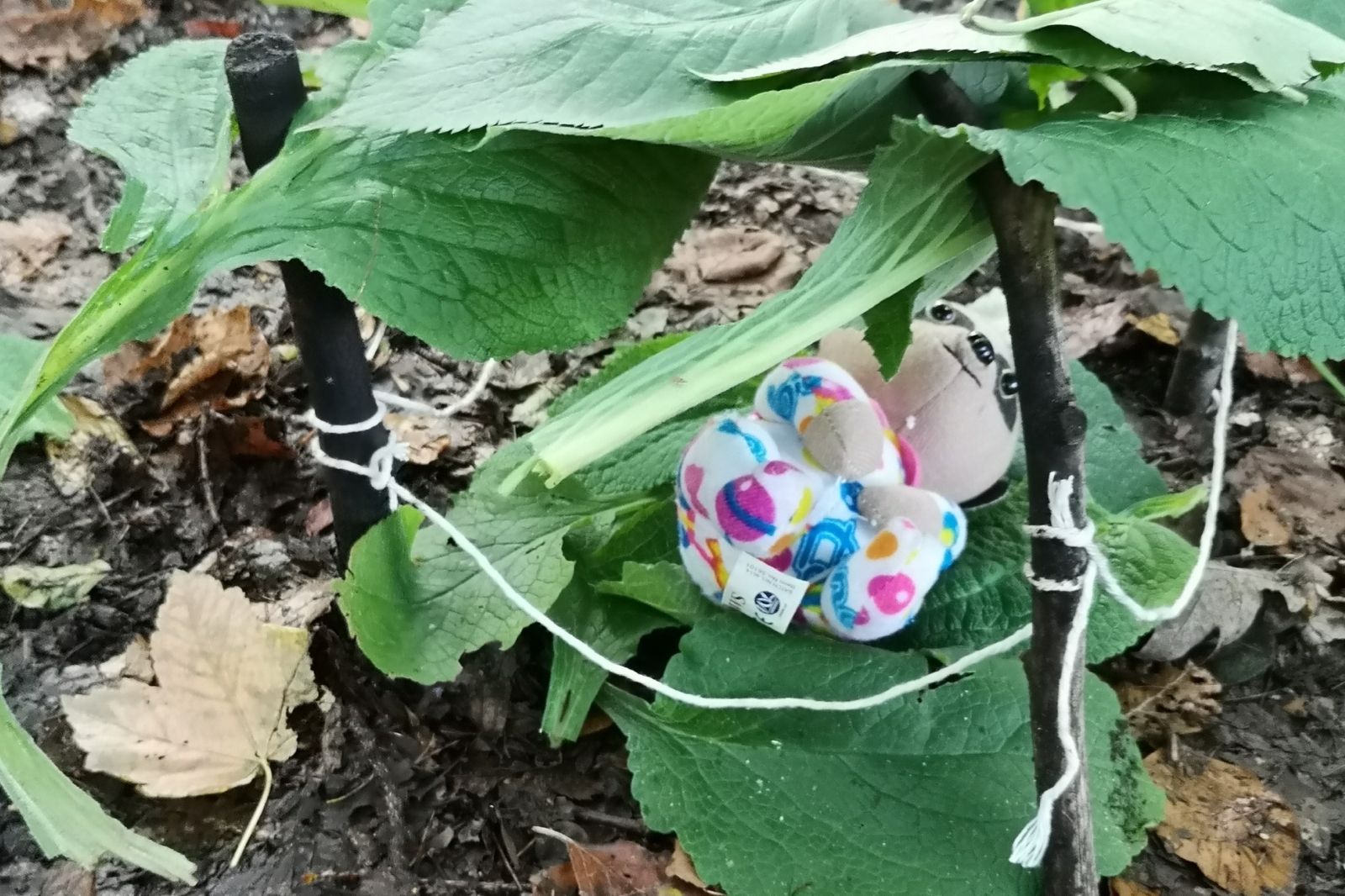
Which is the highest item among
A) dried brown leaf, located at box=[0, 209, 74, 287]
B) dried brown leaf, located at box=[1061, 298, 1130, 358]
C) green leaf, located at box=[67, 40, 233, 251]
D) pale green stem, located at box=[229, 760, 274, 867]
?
green leaf, located at box=[67, 40, 233, 251]

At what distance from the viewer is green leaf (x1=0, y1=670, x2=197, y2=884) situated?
2.08 ft

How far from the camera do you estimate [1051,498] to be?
0.66 m

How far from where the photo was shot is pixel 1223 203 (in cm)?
57

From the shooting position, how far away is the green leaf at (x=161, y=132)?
2.44ft

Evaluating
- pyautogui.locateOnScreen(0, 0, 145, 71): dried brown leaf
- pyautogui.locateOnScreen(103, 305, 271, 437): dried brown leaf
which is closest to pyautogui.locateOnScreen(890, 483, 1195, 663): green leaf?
pyautogui.locateOnScreen(103, 305, 271, 437): dried brown leaf

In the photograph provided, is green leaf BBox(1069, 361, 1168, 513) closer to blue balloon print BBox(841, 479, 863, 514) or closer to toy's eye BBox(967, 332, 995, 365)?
toy's eye BBox(967, 332, 995, 365)

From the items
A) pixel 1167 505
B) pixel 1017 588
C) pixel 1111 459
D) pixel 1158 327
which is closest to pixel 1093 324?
pixel 1158 327

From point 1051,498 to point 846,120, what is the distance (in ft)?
0.95

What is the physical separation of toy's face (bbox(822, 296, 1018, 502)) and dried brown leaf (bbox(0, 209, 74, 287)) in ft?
3.97

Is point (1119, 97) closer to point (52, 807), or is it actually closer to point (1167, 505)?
point (1167, 505)

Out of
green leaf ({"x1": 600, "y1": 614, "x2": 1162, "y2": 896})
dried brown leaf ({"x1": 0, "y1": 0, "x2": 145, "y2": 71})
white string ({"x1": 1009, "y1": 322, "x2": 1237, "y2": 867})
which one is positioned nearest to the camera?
white string ({"x1": 1009, "y1": 322, "x2": 1237, "y2": 867})

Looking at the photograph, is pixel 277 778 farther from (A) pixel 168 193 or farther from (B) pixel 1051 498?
(B) pixel 1051 498

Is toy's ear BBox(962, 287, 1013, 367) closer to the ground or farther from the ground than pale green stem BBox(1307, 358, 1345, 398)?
farther from the ground

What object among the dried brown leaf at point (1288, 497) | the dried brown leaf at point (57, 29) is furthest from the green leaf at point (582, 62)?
the dried brown leaf at point (57, 29)
